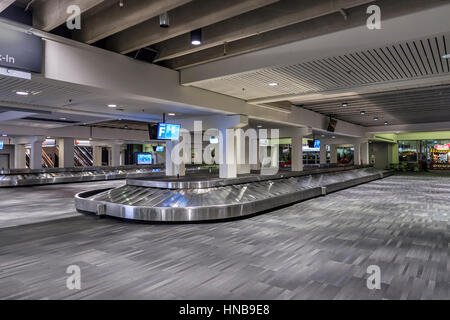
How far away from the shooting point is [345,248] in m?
5.26

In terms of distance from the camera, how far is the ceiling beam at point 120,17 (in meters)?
4.71

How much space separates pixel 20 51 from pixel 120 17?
1.94 metres

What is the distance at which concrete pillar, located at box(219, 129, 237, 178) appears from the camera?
37.4 ft

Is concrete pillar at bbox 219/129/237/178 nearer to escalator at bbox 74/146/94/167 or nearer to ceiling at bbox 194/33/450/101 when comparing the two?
ceiling at bbox 194/33/450/101

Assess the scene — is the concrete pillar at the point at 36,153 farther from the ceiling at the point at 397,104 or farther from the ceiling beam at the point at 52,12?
the ceiling at the point at 397,104

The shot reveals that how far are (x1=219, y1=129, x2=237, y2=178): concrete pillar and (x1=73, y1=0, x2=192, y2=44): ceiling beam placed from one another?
628 centimetres

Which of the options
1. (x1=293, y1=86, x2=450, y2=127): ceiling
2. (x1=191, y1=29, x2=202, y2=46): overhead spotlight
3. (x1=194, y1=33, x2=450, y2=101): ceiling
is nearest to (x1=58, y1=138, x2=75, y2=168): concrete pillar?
(x1=293, y1=86, x2=450, y2=127): ceiling

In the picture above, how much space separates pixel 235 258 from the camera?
4.76 metres

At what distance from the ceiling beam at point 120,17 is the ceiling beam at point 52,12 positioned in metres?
0.55

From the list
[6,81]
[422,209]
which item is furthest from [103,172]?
[422,209]

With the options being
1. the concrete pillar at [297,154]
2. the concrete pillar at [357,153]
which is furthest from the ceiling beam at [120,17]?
the concrete pillar at [357,153]

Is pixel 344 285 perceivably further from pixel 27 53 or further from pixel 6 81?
pixel 6 81

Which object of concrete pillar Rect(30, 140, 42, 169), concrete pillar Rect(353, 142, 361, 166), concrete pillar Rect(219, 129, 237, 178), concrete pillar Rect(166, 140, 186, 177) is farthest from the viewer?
concrete pillar Rect(353, 142, 361, 166)
